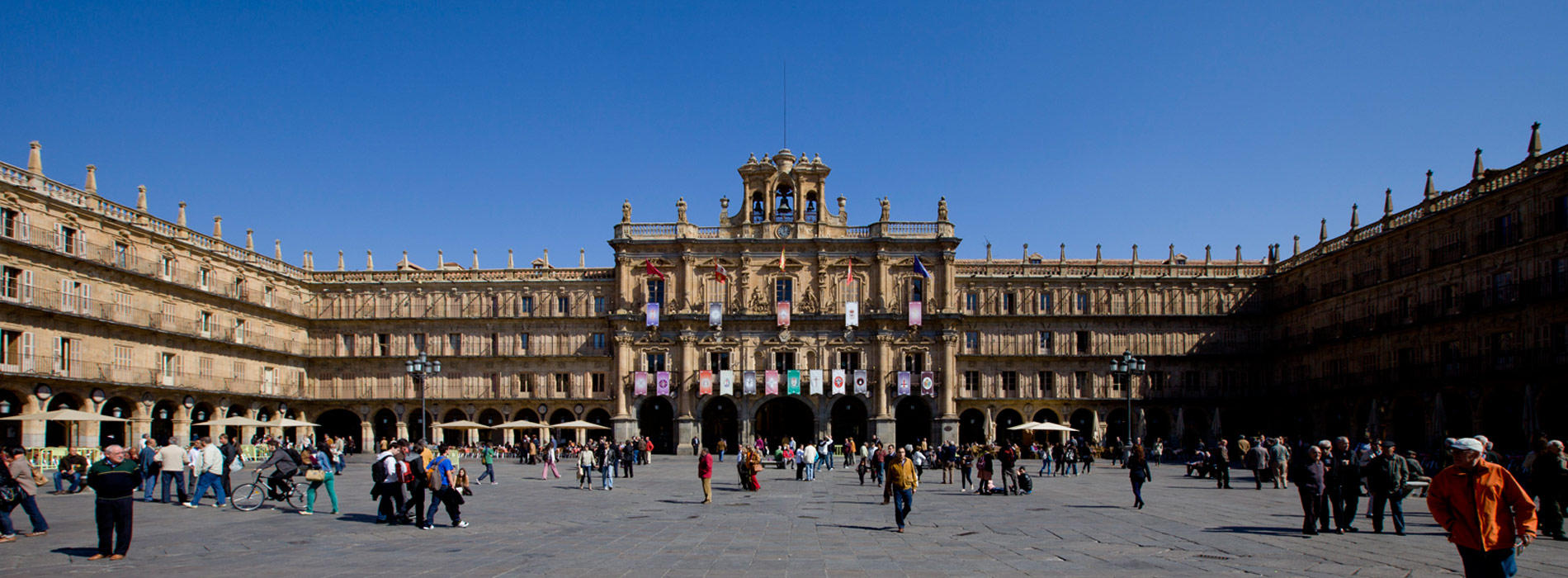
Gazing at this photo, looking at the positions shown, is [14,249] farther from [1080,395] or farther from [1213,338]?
[1213,338]

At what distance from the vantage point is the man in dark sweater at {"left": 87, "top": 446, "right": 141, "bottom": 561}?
15.1 metres

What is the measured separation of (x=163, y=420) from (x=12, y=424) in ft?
30.8

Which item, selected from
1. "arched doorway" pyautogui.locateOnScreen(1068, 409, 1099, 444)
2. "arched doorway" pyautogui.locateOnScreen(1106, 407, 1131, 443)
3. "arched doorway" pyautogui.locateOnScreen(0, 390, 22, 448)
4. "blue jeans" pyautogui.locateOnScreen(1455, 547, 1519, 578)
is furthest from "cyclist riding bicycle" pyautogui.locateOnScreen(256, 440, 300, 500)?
"arched doorway" pyautogui.locateOnScreen(1106, 407, 1131, 443)

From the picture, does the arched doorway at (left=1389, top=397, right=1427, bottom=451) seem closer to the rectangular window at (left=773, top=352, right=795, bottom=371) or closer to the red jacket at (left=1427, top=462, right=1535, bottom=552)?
the rectangular window at (left=773, top=352, right=795, bottom=371)

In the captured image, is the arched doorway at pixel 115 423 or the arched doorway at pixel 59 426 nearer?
the arched doorway at pixel 59 426

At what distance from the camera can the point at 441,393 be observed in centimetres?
6556

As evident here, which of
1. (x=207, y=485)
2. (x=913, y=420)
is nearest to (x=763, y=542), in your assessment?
(x=207, y=485)

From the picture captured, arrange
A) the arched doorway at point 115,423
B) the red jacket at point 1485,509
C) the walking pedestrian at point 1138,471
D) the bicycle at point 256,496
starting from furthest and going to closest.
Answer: the arched doorway at point 115,423, the walking pedestrian at point 1138,471, the bicycle at point 256,496, the red jacket at point 1485,509

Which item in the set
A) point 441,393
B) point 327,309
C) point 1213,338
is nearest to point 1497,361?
point 1213,338

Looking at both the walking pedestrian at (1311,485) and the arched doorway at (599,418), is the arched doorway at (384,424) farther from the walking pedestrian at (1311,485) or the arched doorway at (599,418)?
the walking pedestrian at (1311,485)

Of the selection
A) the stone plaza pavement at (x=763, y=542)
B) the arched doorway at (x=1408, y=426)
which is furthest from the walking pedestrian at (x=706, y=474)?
the arched doorway at (x=1408, y=426)

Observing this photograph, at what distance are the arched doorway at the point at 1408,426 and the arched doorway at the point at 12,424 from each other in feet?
183

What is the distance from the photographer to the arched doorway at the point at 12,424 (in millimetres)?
42188

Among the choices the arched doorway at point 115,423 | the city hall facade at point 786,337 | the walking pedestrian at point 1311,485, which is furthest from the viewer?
the city hall facade at point 786,337
